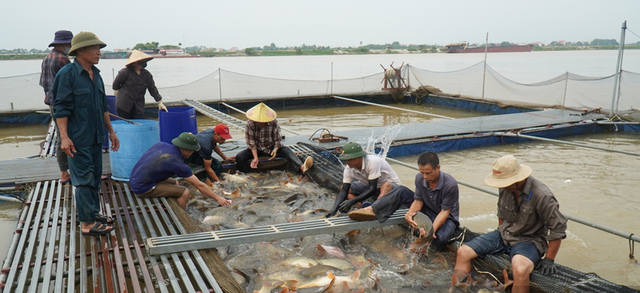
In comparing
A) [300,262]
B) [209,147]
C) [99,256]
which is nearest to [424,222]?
[300,262]

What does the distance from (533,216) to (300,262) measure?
200cm

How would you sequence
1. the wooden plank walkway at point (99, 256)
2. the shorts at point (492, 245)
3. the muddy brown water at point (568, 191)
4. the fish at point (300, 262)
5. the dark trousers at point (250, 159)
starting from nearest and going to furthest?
1. the wooden plank walkway at point (99, 256)
2. the shorts at point (492, 245)
3. the fish at point (300, 262)
4. the muddy brown water at point (568, 191)
5. the dark trousers at point (250, 159)

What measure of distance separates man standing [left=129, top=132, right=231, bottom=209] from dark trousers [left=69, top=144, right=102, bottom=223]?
104 cm

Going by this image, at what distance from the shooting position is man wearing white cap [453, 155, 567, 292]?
3361 mm

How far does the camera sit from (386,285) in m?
3.73

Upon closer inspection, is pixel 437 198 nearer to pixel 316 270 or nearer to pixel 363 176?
pixel 363 176

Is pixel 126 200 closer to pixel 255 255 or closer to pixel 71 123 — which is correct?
pixel 71 123

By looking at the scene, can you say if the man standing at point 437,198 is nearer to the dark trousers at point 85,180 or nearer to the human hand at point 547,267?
the human hand at point 547,267

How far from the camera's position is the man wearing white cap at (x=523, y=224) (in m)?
3.36

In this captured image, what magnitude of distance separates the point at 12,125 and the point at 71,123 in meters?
11.3

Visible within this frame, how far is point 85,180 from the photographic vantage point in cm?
398

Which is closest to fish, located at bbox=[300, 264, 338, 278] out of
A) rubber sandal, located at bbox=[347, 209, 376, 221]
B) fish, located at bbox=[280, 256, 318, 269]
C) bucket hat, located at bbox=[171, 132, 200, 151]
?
fish, located at bbox=[280, 256, 318, 269]

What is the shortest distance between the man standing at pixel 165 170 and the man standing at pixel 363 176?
143cm

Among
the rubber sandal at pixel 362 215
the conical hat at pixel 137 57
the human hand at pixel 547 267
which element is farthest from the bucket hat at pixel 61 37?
the human hand at pixel 547 267
